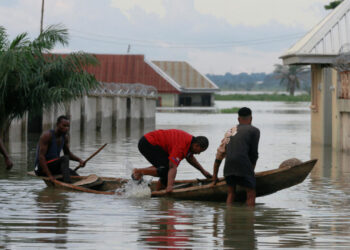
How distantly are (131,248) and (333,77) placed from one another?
1777 centimetres

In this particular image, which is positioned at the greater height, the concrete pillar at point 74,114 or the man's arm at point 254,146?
the concrete pillar at point 74,114

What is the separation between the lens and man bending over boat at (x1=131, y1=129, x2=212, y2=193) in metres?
12.3

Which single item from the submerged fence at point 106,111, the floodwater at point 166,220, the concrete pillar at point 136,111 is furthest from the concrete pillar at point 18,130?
the concrete pillar at point 136,111

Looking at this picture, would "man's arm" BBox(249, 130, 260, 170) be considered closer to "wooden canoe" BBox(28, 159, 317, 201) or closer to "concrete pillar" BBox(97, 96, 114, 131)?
"wooden canoe" BBox(28, 159, 317, 201)

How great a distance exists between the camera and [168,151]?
41.9 ft

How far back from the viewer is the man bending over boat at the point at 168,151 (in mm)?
12328

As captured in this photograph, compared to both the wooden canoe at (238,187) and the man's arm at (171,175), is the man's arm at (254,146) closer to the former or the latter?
the wooden canoe at (238,187)

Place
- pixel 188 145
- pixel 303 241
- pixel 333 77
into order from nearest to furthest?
pixel 303 241
pixel 188 145
pixel 333 77

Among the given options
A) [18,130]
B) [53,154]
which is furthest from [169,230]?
[18,130]

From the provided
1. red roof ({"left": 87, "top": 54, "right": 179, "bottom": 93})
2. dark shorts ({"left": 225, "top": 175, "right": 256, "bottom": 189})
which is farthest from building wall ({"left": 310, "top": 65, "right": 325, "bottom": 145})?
red roof ({"left": 87, "top": 54, "right": 179, "bottom": 93})

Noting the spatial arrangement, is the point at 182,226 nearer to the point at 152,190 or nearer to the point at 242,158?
the point at 242,158

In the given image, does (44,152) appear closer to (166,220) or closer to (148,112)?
(166,220)

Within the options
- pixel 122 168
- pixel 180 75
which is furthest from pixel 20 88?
pixel 180 75

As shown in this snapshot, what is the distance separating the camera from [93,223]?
10164 millimetres
